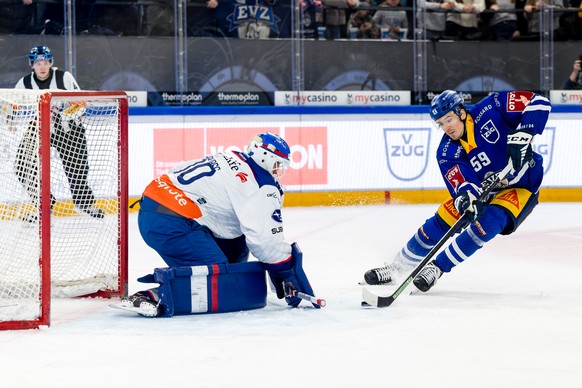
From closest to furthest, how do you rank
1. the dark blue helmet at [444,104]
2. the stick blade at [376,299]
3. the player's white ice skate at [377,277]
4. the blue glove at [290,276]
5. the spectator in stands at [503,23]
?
the blue glove at [290,276] < the stick blade at [376,299] < the dark blue helmet at [444,104] < the player's white ice skate at [377,277] < the spectator in stands at [503,23]

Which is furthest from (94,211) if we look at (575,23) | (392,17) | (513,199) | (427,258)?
(575,23)

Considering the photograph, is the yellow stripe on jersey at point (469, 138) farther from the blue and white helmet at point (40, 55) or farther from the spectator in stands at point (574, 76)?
the spectator in stands at point (574, 76)

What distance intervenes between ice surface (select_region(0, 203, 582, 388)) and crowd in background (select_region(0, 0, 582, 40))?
9.82ft

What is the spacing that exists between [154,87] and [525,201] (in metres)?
3.90

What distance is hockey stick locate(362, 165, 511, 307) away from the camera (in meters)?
4.02

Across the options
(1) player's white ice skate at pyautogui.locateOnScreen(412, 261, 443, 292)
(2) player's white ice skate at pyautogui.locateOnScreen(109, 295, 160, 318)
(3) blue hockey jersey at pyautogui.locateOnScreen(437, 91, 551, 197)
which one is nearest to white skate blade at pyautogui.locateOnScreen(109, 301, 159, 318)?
(2) player's white ice skate at pyautogui.locateOnScreen(109, 295, 160, 318)

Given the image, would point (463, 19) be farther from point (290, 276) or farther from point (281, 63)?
point (290, 276)

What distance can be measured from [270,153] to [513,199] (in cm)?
118

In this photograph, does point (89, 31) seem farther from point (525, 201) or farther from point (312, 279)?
point (525, 201)

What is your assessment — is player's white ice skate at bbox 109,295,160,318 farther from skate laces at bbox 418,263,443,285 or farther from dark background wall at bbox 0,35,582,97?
dark background wall at bbox 0,35,582,97

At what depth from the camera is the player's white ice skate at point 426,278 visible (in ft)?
14.2

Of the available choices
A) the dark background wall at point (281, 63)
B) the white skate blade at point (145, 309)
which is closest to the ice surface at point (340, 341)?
the white skate blade at point (145, 309)

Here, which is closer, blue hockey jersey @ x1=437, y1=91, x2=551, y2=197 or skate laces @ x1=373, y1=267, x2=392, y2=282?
blue hockey jersey @ x1=437, y1=91, x2=551, y2=197

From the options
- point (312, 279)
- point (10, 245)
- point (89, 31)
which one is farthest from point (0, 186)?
point (89, 31)
